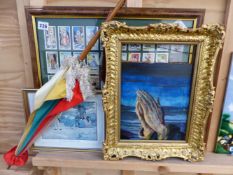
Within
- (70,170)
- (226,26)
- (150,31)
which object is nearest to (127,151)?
(70,170)

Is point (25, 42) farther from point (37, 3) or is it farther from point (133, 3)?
point (133, 3)

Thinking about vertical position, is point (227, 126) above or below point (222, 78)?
below

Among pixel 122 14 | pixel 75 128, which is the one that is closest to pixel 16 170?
pixel 75 128

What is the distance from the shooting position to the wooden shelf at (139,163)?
0.89 m

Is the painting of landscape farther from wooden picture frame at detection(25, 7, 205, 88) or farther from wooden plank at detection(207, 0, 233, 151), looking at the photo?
wooden picture frame at detection(25, 7, 205, 88)

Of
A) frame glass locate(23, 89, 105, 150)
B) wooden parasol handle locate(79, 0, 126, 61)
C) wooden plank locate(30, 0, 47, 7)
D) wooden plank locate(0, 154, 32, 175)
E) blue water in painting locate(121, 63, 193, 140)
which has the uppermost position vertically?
wooden plank locate(30, 0, 47, 7)

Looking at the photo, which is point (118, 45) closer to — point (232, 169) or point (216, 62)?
point (216, 62)

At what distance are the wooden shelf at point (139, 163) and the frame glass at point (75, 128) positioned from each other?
41 mm

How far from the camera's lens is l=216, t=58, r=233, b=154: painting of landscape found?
2.90 ft

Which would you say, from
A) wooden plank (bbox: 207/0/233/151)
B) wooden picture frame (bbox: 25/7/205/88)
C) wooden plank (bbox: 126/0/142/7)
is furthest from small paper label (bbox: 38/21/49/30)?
wooden plank (bbox: 207/0/233/151)

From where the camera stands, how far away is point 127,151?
2.92 ft

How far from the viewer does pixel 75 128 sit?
3.09 feet

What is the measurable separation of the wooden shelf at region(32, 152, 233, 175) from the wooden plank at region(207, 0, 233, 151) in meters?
0.09

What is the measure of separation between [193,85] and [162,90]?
0.11 metres
